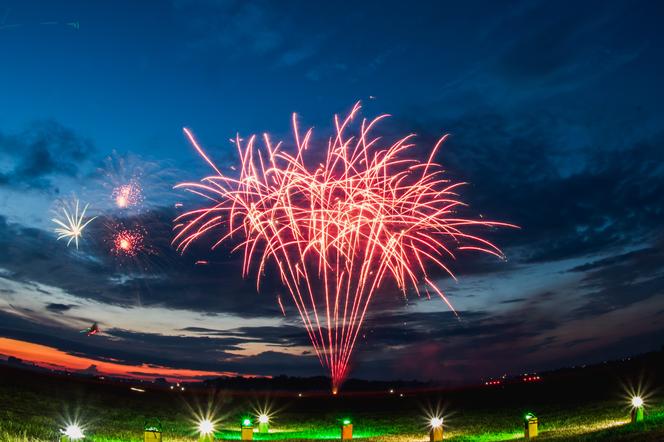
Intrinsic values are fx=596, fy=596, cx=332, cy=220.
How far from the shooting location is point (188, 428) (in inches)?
1232

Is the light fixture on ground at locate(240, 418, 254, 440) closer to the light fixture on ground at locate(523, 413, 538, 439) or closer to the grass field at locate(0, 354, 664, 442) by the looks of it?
the grass field at locate(0, 354, 664, 442)

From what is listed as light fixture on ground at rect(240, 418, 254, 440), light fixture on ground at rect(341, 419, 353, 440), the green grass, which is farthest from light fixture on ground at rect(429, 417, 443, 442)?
light fixture on ground at rect(240, 418, 254, 440)

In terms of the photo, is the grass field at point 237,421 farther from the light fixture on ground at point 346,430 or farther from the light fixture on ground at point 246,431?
the light fixture on ground at point 246,431

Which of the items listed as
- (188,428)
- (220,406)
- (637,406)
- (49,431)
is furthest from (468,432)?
(220,406)

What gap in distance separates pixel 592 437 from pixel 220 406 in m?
41.4

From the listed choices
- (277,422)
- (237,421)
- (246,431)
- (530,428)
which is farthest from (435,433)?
(237,421)

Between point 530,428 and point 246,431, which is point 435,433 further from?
point 246,431

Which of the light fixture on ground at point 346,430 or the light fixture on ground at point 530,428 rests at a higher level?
the light fixture on ground at point 530,428

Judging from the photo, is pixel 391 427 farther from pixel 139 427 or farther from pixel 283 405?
pixel 283 405

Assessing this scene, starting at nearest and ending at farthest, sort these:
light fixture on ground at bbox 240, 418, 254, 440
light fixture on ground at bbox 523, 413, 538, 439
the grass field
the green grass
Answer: the green grass < the grass field < light fixture on ground at bbox 523, 413, 538, 439 < light fixture on ground at bbox 240, 418, 254, 440

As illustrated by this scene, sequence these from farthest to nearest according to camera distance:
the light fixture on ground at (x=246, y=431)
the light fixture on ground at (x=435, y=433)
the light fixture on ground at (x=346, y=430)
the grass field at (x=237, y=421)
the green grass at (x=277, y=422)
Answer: the light fixture on ground at (x=346, y=430)
the light fixture on ground at (x=246, y=431)
the light fixture on ground at (x=435, y=433)
the grass field at (x=237, y=421)
the green grass at (x=277, y=422)

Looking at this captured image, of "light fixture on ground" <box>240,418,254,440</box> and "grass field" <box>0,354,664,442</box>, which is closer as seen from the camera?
"grass field" <box>0,354,664,442</box>

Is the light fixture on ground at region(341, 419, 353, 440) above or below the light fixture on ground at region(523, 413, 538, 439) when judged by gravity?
below

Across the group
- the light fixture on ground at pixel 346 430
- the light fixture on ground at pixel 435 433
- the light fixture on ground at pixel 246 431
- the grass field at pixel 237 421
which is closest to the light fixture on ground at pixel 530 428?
the grass field at pixel 237 421
